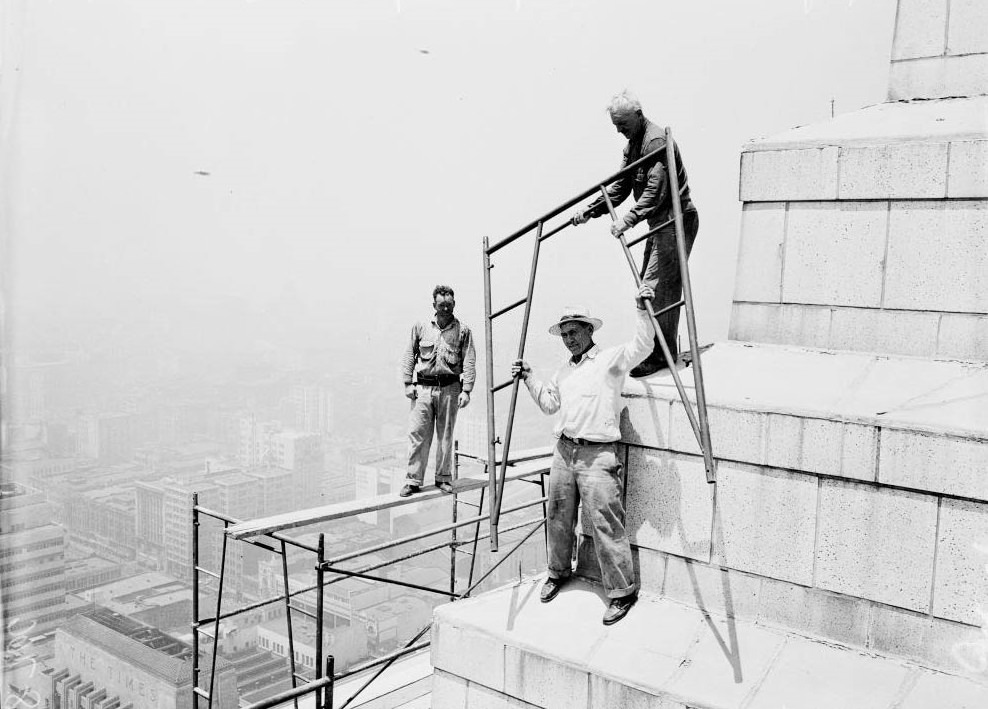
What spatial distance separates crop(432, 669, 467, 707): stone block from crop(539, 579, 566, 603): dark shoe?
32.1 inches

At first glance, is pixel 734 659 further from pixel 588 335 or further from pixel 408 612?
pixel 408 612

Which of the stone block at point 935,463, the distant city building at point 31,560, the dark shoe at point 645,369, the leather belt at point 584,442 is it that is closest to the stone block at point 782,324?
the dark shoe at point 645,369

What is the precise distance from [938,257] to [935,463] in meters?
1.73

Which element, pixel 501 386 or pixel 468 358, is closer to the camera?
pixel 501 386

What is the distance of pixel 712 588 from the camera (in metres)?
5.79

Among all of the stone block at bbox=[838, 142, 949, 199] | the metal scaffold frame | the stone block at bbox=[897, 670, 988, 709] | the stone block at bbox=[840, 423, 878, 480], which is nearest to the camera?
the stone block at bbox=[897, 670, 988, 709]

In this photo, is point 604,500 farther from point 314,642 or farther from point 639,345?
A: point 314,642

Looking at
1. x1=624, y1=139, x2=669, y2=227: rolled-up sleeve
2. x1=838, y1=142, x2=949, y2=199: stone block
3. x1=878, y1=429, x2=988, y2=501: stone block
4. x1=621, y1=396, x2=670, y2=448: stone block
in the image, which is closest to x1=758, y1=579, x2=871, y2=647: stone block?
x1=878, y1=429, x2=988, y2=501: stone block

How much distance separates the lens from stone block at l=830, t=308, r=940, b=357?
5973mm

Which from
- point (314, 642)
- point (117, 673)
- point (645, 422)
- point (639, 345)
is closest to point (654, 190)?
point (639, 345)

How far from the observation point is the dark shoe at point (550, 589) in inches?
244

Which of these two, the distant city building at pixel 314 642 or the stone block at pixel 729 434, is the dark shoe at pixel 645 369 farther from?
the distant city building at pixel 314 642

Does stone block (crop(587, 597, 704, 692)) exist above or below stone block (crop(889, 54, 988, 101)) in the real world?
below

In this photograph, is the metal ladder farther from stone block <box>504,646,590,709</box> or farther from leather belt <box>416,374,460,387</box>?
leather belt <box>416,374,460,387</box>
